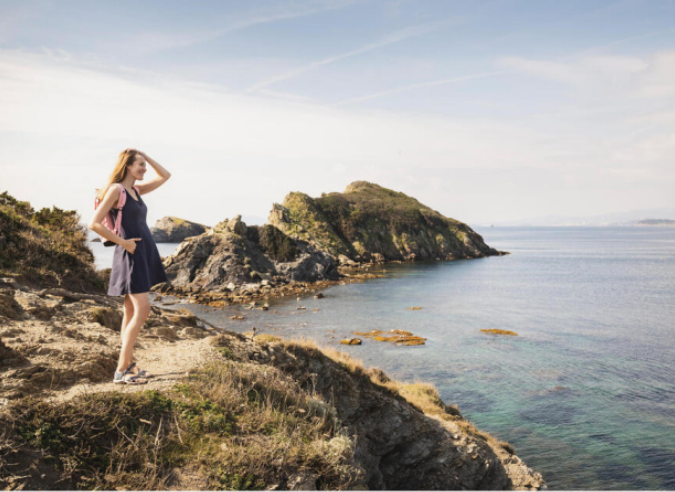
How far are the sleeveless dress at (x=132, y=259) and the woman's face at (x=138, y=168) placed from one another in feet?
0.97

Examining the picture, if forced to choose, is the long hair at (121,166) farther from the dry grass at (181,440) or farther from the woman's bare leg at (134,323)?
the dry grass at (181,440)

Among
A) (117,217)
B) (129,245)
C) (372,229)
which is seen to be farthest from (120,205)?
(372,229)

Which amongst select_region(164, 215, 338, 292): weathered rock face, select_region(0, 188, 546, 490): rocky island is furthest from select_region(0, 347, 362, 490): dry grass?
select_region(164, 215, 338, 292): weathered rock face

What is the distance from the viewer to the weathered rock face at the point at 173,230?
6373 inches

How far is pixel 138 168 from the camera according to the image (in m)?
6.28

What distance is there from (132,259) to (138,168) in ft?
4.23

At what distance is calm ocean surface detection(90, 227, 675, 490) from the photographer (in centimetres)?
1978

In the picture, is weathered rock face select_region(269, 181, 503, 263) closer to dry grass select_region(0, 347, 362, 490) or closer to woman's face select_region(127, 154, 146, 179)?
dry grass select_region(0, 347, 362, 490)

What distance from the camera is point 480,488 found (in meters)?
13.2

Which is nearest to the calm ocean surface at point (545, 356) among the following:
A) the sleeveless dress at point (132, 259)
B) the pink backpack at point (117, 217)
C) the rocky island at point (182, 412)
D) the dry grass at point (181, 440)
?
the rocky island at point (182, 412)

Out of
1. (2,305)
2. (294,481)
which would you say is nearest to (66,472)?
(294,481)

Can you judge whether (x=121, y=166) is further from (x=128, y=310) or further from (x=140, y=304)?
(x=128, y=310)

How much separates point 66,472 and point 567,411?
25.2 meters

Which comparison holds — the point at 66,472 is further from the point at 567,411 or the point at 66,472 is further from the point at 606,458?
the point at 567,411
